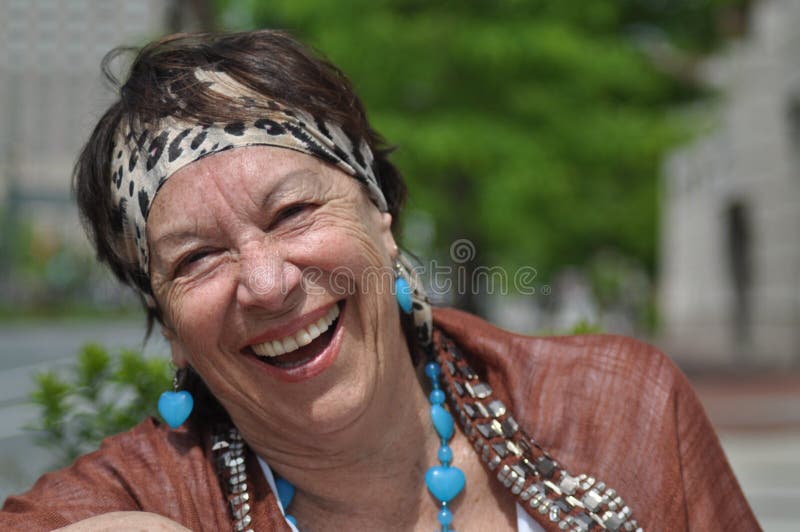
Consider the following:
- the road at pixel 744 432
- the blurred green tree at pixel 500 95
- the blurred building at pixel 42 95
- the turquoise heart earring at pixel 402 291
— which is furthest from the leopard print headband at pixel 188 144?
the blurred building at pixel 42 95

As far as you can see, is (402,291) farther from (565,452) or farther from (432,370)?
(565,452)

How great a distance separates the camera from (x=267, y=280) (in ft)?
6.26

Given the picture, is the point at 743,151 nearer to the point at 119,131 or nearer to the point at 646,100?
the point at 646,100

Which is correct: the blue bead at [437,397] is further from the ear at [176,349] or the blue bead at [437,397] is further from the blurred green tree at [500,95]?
the blurred green tree at [500,95]

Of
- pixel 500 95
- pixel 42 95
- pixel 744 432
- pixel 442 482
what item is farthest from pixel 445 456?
pixel 42 95

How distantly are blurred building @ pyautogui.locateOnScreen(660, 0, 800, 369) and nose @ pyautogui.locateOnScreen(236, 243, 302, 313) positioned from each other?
12.0m

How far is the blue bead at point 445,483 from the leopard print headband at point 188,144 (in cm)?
70

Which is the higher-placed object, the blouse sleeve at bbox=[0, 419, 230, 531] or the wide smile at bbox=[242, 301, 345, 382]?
the wide smile at bbox=[242, 301, 345, 382]

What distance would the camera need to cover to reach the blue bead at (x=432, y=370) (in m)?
2.34

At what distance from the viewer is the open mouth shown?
1978mm

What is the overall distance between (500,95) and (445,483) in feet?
30.3

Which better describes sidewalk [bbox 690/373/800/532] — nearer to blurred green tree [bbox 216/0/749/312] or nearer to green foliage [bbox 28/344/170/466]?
blurred green tree [bbox 216/0/749/312]

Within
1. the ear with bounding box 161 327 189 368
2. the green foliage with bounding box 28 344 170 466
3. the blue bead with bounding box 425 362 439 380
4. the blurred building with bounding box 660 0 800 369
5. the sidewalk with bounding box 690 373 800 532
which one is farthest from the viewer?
the blurred building with bounding box 660 0 800 369

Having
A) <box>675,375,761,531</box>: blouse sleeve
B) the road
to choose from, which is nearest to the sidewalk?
the road
